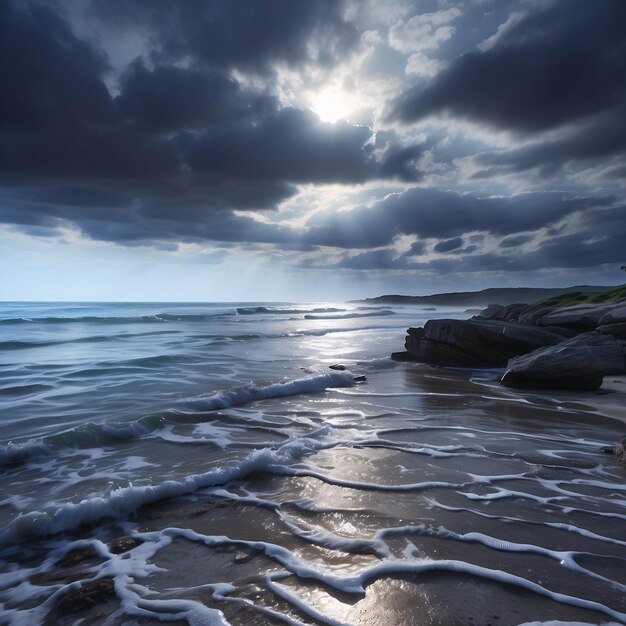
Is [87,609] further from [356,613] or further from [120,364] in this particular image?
[120,364]

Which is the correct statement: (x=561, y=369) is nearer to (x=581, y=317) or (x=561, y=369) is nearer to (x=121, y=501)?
(x=581, y=317)

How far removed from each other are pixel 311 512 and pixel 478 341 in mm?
10924

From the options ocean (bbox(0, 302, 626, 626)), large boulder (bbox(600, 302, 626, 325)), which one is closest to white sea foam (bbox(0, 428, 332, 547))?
ocean (bbox(0, 302, 626, 626))

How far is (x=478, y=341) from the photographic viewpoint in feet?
43.0

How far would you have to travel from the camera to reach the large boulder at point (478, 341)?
12633 mm

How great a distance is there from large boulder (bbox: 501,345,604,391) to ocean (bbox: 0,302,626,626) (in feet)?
2.58

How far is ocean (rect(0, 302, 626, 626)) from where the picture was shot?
2539 millimetres

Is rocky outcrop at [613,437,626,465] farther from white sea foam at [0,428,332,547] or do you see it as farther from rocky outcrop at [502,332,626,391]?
rocky outcrop at [502,332,626,391]

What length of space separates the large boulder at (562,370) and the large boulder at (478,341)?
3.03 meters

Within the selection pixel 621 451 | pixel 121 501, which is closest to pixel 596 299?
pixel 621 451

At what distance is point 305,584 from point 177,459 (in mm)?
3178

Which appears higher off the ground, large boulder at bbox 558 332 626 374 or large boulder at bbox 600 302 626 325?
large boulder at bbox 600 302 626 325

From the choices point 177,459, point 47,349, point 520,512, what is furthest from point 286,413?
point 47,349

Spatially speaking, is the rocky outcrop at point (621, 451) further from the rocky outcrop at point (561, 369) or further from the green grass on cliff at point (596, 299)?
the green grass on cliff at point (596, 299)
